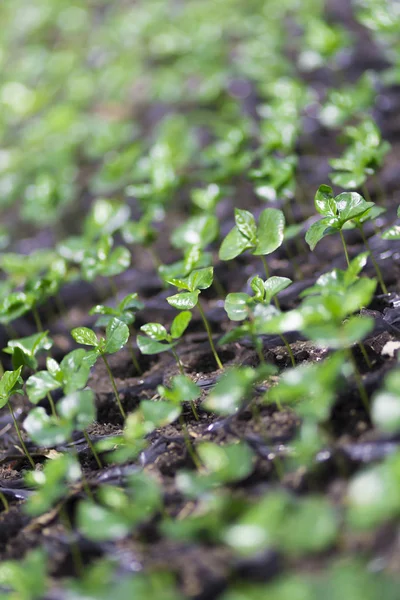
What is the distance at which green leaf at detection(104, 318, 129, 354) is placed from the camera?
1084 mm

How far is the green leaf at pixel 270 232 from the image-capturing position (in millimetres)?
1125

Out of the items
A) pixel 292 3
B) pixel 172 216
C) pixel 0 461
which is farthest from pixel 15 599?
pixel 292 3

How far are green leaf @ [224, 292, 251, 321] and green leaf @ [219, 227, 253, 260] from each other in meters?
0.15

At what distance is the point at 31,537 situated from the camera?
0.96 metres

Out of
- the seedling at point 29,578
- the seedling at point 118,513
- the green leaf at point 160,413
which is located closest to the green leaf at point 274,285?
the green leaf at point 160,413

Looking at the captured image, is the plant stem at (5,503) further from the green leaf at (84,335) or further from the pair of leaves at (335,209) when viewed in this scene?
the pair of leaves at (335,209)

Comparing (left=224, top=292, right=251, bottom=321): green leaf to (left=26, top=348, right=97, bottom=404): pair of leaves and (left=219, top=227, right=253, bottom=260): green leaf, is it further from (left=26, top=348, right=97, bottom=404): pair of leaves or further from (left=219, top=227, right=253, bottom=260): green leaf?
(left=26, top=348, right=97, bottom=404): pair of leaves

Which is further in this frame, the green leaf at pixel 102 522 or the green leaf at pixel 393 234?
the green leaf at pixel 393 234

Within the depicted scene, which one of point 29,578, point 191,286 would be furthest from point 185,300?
point 29,578

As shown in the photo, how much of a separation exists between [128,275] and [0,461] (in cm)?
74

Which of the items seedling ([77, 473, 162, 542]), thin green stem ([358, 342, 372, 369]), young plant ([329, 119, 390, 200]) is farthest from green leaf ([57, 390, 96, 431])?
young plant ([329, 119, 390, 200])

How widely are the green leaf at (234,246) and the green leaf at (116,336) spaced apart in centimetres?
23

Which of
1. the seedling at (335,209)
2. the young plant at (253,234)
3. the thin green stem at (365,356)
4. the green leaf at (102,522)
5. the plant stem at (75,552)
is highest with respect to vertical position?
the seedling at (335,209)

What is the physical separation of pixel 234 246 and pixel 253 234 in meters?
0.04
